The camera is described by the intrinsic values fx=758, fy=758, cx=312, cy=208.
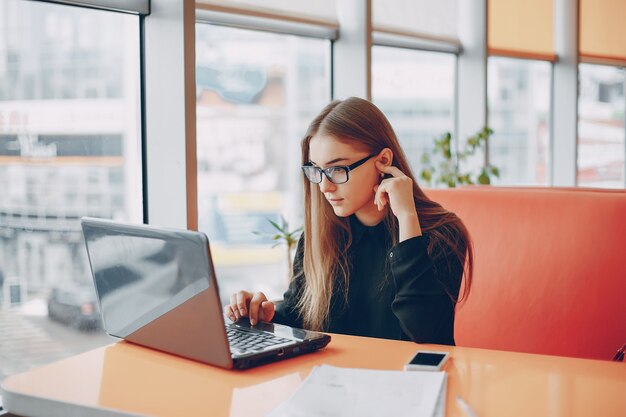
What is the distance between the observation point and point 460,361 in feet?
4.53

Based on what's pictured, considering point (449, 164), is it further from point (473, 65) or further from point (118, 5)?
point (118, 5)

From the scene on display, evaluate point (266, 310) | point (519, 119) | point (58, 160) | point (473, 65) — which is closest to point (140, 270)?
point (266, 310)

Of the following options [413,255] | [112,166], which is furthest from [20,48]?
[413,255]

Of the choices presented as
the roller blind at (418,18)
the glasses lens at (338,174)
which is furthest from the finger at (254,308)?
the roller blind at (418,18)

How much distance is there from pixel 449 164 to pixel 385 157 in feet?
8.35

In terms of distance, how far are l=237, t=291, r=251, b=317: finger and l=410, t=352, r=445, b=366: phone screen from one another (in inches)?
17.0

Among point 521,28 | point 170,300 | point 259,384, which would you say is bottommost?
point 259,384

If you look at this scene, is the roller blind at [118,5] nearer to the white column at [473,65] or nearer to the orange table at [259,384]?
the orange table at [259,384]

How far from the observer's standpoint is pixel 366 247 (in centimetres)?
194

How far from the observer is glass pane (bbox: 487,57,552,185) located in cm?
501

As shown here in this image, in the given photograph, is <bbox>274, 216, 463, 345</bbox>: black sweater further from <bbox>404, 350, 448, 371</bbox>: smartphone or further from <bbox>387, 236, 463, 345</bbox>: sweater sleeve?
<bbox>404, 350, 448, 371</bbox>: smartphone

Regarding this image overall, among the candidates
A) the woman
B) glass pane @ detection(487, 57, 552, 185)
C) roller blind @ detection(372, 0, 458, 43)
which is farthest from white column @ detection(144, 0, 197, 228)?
glass pane @ detection(487, 57, 552, 185)

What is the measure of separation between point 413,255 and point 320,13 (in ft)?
7.27

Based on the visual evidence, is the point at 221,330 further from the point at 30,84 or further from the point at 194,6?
the point at 194,6
